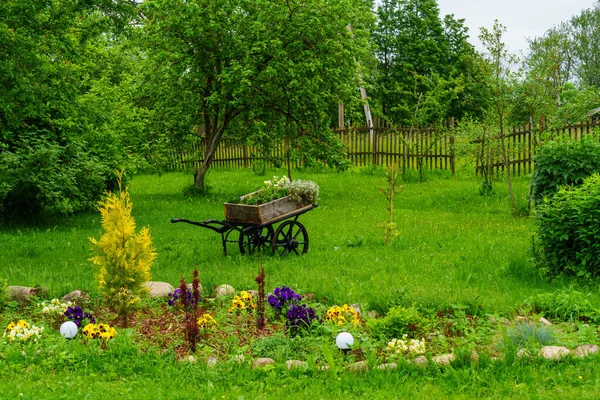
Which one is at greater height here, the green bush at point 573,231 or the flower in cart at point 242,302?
the green bush at point 573,231

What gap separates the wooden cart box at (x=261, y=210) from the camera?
9.61 meters

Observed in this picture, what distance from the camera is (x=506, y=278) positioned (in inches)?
316

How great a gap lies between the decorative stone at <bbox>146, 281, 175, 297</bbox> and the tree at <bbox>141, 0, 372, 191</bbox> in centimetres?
874

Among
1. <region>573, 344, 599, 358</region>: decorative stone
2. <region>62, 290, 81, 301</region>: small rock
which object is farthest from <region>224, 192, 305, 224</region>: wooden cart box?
<region>573, 344, 599, 358</region>: decorative stone

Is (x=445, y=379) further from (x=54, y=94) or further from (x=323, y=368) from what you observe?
(x=54, y=94)

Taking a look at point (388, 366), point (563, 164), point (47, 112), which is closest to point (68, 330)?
point (388, 366)

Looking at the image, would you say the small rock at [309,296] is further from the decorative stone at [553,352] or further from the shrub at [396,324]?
the decorative stone at [553,352]

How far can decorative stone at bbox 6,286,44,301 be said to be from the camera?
736cm

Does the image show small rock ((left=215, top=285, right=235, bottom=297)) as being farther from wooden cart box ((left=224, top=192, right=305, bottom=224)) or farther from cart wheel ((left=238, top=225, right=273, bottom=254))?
cart wheel ((left=238, top=225, right=273, bottom=254))

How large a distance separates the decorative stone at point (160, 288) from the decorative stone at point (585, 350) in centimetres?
423

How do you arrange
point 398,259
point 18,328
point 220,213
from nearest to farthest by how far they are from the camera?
point 18,328 → point 398,259 → point 220,213

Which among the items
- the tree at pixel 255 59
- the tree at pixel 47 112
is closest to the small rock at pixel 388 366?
the tree at pixel 47 112

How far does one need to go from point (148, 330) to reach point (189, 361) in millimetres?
1056

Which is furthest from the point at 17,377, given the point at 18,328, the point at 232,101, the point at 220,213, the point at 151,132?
the point at 151,132
